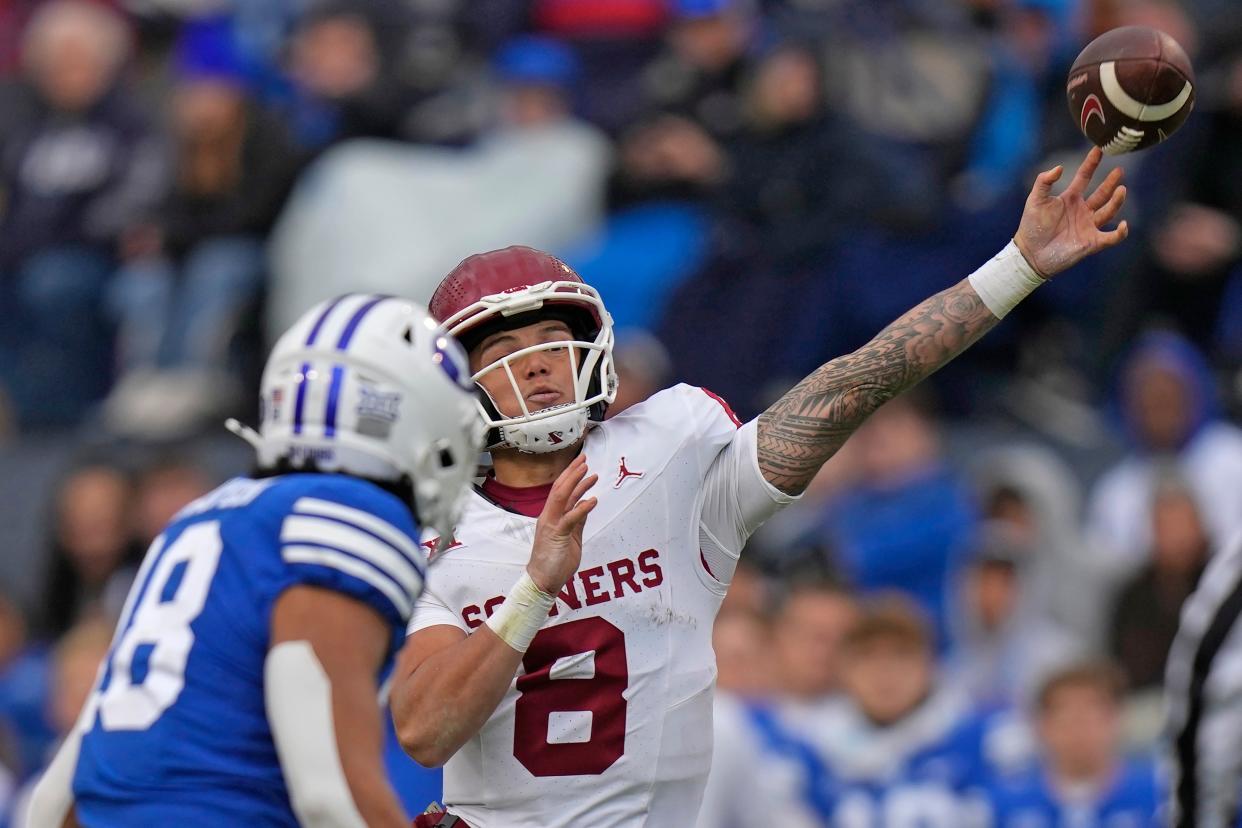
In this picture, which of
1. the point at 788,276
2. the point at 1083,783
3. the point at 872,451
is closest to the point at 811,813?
the point at 1083,783

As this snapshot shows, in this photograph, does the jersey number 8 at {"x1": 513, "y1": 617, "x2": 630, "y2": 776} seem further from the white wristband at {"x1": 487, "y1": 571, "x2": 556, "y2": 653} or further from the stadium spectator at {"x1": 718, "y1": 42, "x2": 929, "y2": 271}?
the stadium spectator at {"x1": 718, "y1": 42, "x2": 929, "y2": 271}

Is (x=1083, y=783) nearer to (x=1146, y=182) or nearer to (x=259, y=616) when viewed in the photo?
(x=1146, y=182)

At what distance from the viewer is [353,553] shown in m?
3.50

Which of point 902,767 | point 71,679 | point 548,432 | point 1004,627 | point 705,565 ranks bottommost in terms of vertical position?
point 902,767

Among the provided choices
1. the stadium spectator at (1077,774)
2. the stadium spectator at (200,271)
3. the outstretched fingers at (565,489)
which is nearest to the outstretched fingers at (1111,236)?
the outstretched fingers at (565,489)

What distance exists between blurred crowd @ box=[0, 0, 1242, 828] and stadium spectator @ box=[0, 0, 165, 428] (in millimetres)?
20

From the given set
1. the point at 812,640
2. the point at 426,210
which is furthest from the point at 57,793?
the point at 426,210

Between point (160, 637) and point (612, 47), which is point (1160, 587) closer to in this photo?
point (612, 47)

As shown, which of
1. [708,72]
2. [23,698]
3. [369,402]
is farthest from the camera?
[708,72]

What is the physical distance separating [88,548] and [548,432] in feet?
18.1

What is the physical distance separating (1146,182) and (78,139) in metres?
5.48

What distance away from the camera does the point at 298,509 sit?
3574mm

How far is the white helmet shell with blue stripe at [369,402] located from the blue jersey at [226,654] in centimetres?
10

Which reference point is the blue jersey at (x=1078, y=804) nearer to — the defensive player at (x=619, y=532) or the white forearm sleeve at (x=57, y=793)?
the defensive player at (x=619, y=532)
